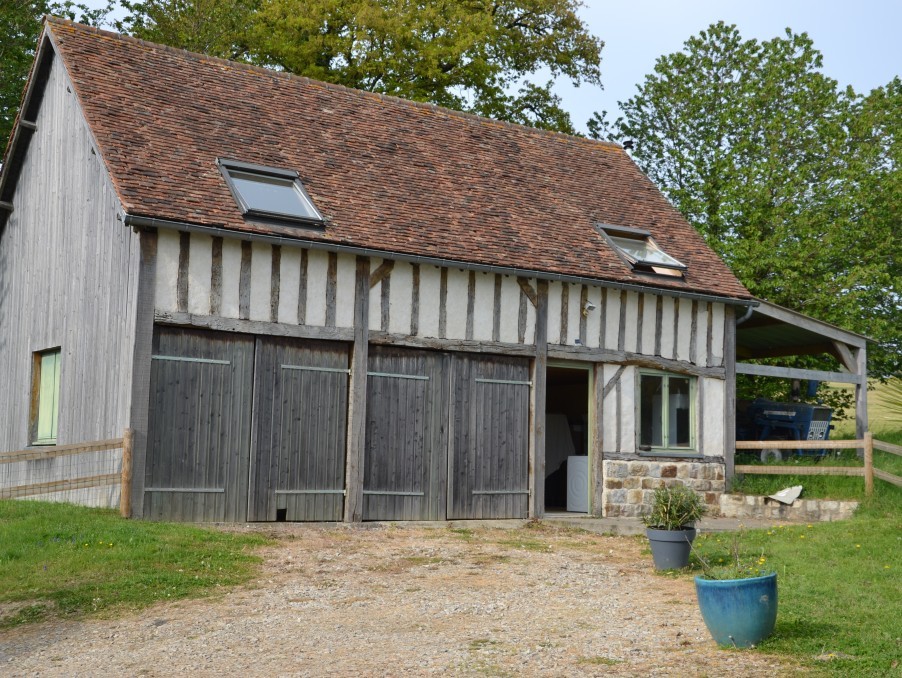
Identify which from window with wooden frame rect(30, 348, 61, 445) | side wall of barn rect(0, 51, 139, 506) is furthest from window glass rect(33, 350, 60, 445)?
side wall of barn rect(0, 51, 139, 506)

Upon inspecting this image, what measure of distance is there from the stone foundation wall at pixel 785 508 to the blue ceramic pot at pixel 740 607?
289 inches

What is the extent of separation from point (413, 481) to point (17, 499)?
478 centimetres

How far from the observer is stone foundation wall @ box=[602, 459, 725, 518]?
14375 millimetres

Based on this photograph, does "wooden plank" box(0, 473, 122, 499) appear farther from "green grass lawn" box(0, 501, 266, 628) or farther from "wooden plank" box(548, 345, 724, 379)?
"wooden plank" box(548, 345, 724, 379)

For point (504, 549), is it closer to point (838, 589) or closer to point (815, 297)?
point (838, 589)

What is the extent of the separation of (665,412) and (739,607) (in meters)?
8.84

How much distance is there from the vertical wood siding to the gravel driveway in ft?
11.4

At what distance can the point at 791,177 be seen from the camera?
71.7ft

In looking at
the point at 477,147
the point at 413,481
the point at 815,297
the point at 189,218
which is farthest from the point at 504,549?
the point at 815,297

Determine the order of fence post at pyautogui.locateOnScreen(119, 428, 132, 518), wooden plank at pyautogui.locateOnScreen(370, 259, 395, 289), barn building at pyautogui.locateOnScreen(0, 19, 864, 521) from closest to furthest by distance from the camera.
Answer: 1. fence post at pyautogui.locateOnScreen(119, 428, 132, 518)
2. barn building at pyautogui.locateOnScreen(0, 19, 864, 521)
3. wooden plank at pyautogui.locateOnScreen(370, 259, 395, 289)

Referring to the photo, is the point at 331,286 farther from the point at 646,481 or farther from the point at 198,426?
the point at 646,481

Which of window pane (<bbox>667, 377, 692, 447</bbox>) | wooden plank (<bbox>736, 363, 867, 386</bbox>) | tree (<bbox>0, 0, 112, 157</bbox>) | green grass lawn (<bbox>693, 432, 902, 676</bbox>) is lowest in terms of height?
green grass lawn (<bbox>693, 432, 902, 676</bbox>)

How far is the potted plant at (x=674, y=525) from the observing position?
932 centimetres

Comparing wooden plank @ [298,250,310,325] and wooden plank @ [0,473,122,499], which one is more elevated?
wooden plank @ [298,250,310,325]
